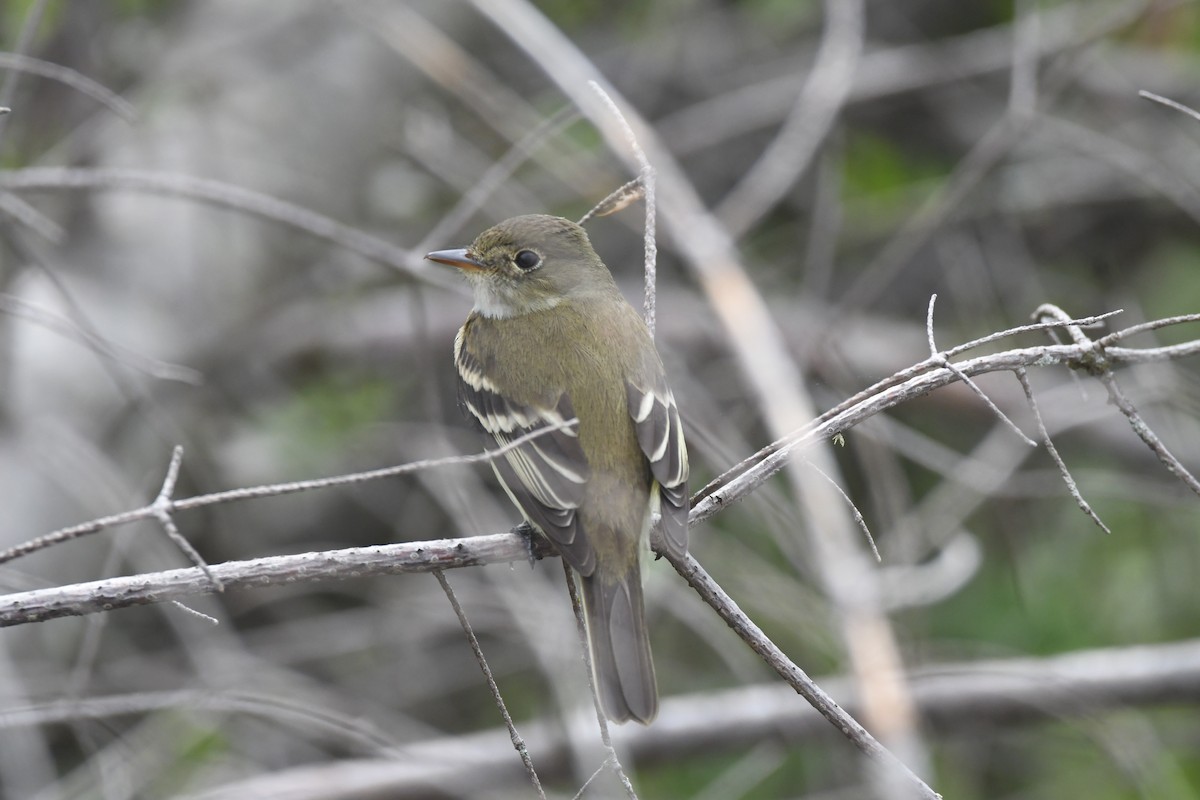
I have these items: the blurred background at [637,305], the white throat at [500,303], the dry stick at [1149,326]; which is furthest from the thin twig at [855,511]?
the white throat at [500,303]

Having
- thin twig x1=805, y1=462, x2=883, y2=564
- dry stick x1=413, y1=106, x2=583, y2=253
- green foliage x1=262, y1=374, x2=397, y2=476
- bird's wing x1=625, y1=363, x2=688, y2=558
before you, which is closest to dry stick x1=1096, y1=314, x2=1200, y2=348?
thin twig x1=805, y1=462, x2=883, y2=564

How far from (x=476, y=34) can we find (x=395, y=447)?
2.30 meters

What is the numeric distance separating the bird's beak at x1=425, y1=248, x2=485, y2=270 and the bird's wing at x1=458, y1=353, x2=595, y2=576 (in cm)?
45

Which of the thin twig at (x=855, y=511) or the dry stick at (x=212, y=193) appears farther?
the dry stick at (x=212, y=193)

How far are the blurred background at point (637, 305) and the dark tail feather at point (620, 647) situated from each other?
1.89 ft

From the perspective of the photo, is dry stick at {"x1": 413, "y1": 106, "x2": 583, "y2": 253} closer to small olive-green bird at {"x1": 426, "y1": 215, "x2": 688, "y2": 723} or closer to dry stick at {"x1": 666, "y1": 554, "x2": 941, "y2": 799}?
small olive-green bird at {"x1": 426, "y1": 215, "x2": 688, "y2": 723}

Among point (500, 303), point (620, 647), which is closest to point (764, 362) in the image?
point (500, 303)

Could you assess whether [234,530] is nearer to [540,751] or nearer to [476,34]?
[540,751]

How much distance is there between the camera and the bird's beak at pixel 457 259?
3798 millimetres

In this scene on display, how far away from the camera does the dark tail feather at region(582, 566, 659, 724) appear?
9.24 ft

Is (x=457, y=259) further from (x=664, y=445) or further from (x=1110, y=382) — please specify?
(x=1110, y=382)

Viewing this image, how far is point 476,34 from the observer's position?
6395 mm

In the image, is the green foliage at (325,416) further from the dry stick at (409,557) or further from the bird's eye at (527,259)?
the dry stick at (409,557)

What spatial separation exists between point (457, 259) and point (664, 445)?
109 cm
